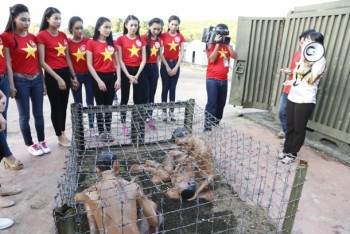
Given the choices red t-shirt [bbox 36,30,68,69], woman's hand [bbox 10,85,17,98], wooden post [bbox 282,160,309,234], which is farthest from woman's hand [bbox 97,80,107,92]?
wooden post [bbox 282,160,309,234]

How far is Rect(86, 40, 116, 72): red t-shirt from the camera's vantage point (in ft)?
14.2

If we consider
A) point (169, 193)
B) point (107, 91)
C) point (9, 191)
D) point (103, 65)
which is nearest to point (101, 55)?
point (103, 65)

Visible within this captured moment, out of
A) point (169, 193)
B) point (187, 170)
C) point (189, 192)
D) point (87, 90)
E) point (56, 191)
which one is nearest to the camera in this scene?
point (189, 192)

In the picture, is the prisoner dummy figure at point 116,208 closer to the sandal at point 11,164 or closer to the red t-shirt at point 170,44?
the sandal at point 11,164

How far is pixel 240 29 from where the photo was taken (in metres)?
6.32

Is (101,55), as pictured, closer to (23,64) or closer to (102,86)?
(102,86)

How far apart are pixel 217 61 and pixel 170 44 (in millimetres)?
1207

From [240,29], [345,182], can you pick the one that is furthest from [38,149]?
[240,29]

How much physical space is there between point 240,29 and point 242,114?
204 centimetres

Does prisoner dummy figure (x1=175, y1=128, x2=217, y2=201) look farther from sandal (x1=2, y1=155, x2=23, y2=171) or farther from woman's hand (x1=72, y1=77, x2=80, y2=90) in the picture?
sandal (x1=2, y1=155, x2=23, y2=171)

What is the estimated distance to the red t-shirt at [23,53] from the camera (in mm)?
3459

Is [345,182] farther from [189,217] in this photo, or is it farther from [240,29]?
[240,29]

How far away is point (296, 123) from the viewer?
12.7ft

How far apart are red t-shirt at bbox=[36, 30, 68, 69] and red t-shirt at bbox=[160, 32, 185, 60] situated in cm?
206
